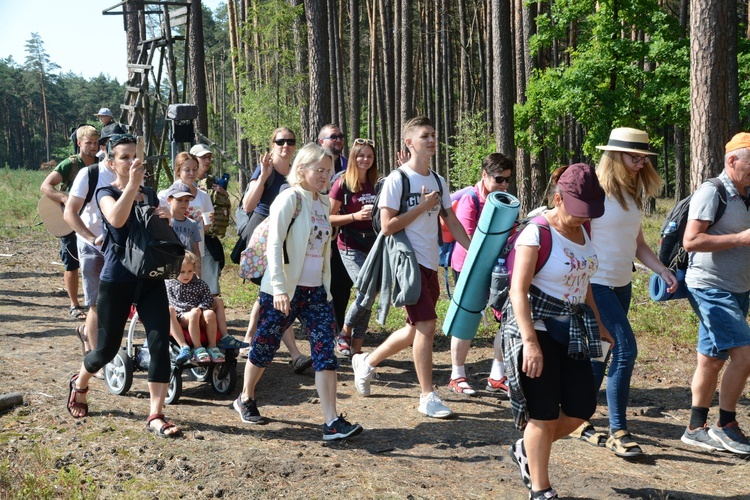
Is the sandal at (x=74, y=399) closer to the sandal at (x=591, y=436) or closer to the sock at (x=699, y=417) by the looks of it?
the sandal at (x=591, y=436)

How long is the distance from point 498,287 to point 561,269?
654mm

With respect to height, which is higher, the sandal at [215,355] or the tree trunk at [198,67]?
the tree trunk at [198,67]

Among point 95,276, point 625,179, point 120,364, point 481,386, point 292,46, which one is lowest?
point 481,386

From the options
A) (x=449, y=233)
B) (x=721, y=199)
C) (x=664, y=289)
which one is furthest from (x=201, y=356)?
(x=721, y=199)

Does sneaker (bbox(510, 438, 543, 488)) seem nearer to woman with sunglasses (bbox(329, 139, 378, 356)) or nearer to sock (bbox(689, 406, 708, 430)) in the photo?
sock (bbox(689, 406, 708, 430))

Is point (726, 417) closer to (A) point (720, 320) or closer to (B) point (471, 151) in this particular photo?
(A) point (720, 320)

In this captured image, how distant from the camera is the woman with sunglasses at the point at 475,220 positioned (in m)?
6.88

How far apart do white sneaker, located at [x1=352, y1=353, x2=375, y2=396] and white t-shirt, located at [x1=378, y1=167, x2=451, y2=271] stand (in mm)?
1031

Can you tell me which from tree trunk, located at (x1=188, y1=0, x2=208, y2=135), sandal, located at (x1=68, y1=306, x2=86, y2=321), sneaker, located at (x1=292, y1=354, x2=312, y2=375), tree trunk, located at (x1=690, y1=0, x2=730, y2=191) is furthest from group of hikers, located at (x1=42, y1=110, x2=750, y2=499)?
tree trunk, located at (x1=188, y1=0, x2=208, y2=135)

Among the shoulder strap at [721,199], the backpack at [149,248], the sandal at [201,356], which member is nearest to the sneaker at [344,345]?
the sandal at [201,356]

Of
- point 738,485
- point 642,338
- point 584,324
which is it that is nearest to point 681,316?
point 642,338

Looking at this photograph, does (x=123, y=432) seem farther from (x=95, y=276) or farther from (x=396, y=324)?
(x=396, y=324)

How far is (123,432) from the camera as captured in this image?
5617 millimetres

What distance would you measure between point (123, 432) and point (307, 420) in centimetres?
138
